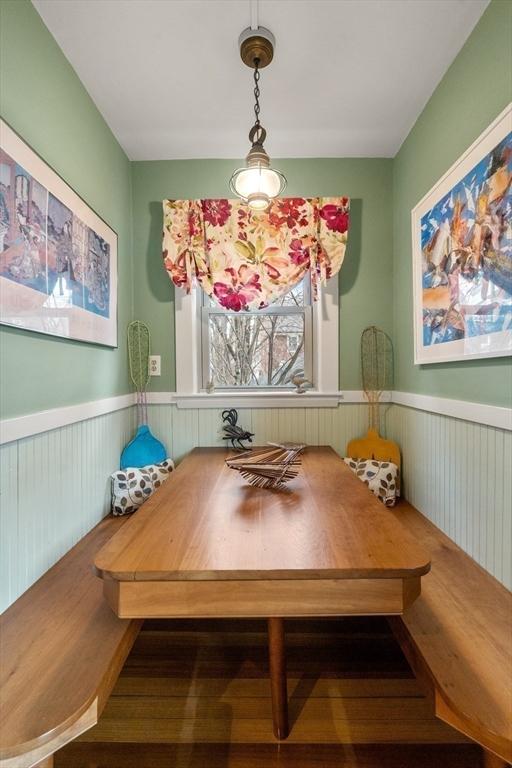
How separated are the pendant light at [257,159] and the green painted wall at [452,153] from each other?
77 cm

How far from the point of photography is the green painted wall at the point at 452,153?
1298 mm

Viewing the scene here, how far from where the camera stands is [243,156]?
2268 mm

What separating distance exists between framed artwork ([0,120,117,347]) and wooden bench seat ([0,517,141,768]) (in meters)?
0.89

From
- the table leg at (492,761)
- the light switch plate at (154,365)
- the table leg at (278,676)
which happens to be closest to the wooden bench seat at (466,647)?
the table leg at (492,761)

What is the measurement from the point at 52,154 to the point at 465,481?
2067 mm

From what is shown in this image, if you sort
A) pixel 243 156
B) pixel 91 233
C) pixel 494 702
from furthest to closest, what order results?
pixel 243 156, pixel 91 233, pixel 494 702

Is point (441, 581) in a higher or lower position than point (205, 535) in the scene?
lower

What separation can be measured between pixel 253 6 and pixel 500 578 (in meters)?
2.20

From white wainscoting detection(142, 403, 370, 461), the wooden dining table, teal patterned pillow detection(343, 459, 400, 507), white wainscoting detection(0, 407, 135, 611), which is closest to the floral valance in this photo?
white wainscoting detection(142, 403, 370, 461)

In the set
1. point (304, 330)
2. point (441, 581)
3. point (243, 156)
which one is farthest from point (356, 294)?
point (441, 581)

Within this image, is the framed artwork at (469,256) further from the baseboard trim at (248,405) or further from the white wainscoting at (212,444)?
the white wainscoting at (212,444)

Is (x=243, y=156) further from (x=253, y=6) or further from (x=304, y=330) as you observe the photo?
(x=304, y=330)

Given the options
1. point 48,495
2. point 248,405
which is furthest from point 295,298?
point 48,495

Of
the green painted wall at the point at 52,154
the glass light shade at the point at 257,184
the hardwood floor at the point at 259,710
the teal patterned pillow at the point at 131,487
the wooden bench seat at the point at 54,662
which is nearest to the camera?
the wooden bench seat at the point at 54,662
